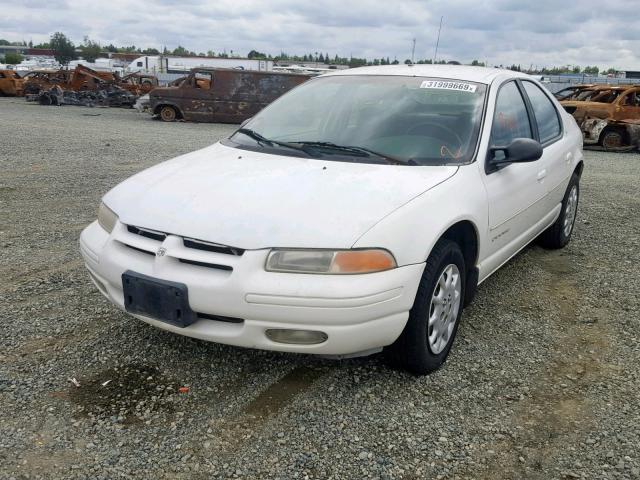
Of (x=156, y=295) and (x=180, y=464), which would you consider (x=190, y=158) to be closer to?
(x=156, y=295)

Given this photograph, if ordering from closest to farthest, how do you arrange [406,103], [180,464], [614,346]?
[180,464] < [614,346] < [406,103]

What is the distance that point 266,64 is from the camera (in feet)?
148

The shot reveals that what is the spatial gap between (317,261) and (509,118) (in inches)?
84.4

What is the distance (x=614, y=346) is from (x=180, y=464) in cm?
260

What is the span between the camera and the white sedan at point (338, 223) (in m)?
2.46

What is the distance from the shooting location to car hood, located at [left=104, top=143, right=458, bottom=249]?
8.27 feet

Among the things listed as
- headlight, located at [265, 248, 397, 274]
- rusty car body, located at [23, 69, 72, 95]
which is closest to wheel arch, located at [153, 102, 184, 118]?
rusty car body, located at [23, 69, 72, 95]

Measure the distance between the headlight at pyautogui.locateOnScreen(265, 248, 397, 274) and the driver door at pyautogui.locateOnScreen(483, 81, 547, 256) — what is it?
3.96 feet

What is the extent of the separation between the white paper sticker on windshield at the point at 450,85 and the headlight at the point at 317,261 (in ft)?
5.75

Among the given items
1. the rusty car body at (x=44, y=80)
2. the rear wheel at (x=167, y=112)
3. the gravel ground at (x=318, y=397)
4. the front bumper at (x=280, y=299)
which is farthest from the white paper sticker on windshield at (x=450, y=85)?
the rusty car body at (x=44, y=80)

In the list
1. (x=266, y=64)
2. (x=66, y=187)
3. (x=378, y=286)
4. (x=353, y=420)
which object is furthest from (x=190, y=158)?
(x=266, y=64)

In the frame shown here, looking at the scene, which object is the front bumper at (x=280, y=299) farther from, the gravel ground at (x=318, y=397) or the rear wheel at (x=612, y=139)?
the rear wheel at (x=612, y=139)

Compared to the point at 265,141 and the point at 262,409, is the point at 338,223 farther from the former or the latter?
the point at 265,141

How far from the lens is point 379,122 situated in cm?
353
